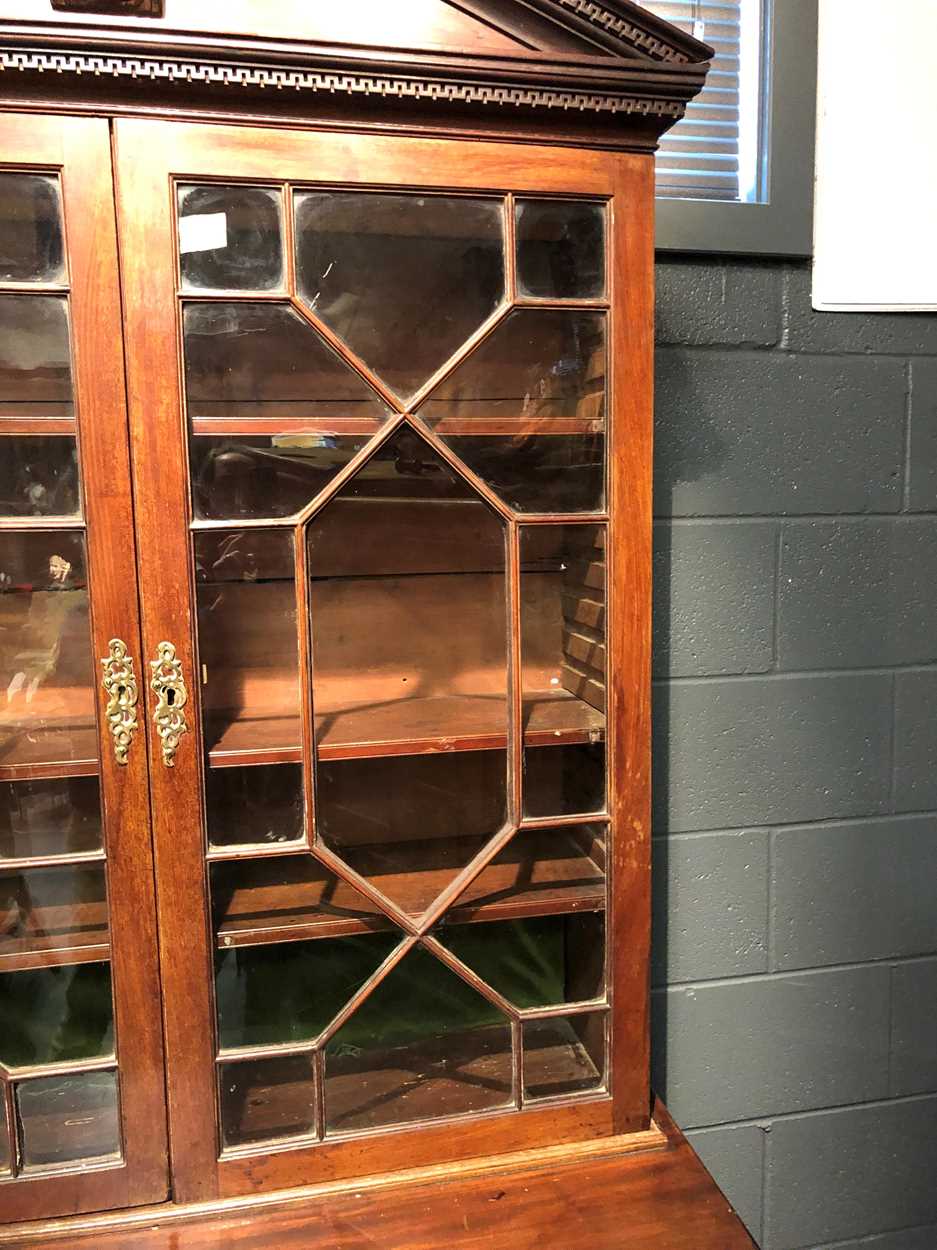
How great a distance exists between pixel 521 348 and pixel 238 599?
357mm

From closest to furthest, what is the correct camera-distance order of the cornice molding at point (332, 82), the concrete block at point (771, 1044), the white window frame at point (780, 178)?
the cornice molding at point (332, 82)
the white window frame at point (780, 178)
the concrete block at point (771, 1044)

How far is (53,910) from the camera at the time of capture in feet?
2.76

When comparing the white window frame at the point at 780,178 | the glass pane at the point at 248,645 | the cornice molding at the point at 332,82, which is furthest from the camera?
the white window frame at the point at 780,178

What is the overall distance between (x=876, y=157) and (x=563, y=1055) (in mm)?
1193

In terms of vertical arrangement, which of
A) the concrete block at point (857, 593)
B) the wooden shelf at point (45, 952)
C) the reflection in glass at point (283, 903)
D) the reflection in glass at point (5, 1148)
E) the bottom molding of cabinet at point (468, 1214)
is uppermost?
the concrete block at point (857, 593)

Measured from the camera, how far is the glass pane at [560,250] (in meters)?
0.83

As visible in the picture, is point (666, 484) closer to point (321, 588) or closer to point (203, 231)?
point (321, 588)

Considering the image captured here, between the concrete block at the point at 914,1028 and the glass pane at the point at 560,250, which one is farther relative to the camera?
the concrete block at the point at 914,1028

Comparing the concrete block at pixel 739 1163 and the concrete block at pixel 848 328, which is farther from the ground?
the concrete block at pixel 848 328

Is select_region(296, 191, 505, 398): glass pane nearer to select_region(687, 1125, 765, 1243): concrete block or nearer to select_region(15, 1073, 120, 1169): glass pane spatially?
select_region(15, 1073, 120, 1169): glass pane

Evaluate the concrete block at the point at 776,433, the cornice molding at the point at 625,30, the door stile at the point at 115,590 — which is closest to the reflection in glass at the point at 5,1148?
the door stile at the point at 115,590

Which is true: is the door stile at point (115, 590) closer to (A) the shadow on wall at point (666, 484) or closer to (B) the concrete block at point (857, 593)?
(A) the shadow on wall at point (666, 484)

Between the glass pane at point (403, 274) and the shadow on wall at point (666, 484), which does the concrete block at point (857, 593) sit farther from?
the glass pane at point (403, 274)

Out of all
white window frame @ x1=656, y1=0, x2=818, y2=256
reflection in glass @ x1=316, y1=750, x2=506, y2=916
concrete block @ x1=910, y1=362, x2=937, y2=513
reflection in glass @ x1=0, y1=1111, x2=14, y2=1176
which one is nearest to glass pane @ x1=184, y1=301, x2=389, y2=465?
reflection in glass @ x1=316, y1=750, x2=506, y2=916
